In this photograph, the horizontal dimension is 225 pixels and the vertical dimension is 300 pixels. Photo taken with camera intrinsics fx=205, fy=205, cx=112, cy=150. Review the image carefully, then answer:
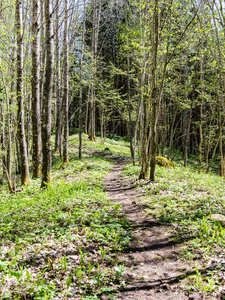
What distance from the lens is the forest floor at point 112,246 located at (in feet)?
9.46

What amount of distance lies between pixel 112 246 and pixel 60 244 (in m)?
1.00

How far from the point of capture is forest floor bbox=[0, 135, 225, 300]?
288 centimetres

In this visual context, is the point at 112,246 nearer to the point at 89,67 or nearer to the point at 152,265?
the point at 152,265

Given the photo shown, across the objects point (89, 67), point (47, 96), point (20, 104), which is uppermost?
point (89, 67)

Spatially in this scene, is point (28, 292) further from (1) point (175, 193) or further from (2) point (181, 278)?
(1) point (175, 193)

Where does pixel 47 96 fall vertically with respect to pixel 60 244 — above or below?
above

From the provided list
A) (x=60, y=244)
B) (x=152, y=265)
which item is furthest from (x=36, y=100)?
(x=152, y=265)

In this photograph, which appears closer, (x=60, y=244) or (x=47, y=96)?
(x=60, y=244)

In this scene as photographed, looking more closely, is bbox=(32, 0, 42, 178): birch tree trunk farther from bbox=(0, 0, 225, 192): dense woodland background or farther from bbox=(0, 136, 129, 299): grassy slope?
bbox=(0, 136, 129, 299): grassy slope

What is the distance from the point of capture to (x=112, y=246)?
401 centimetres

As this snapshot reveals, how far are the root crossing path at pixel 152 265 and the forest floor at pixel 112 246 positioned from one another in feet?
0.05

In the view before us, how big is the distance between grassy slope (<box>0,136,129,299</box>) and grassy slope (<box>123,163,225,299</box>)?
1.15 metres

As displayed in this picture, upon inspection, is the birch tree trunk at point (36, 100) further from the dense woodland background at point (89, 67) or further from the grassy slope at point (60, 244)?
the grassy slope at point (60, 244)

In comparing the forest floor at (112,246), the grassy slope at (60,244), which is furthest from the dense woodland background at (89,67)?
the forest floor at (112,246)
